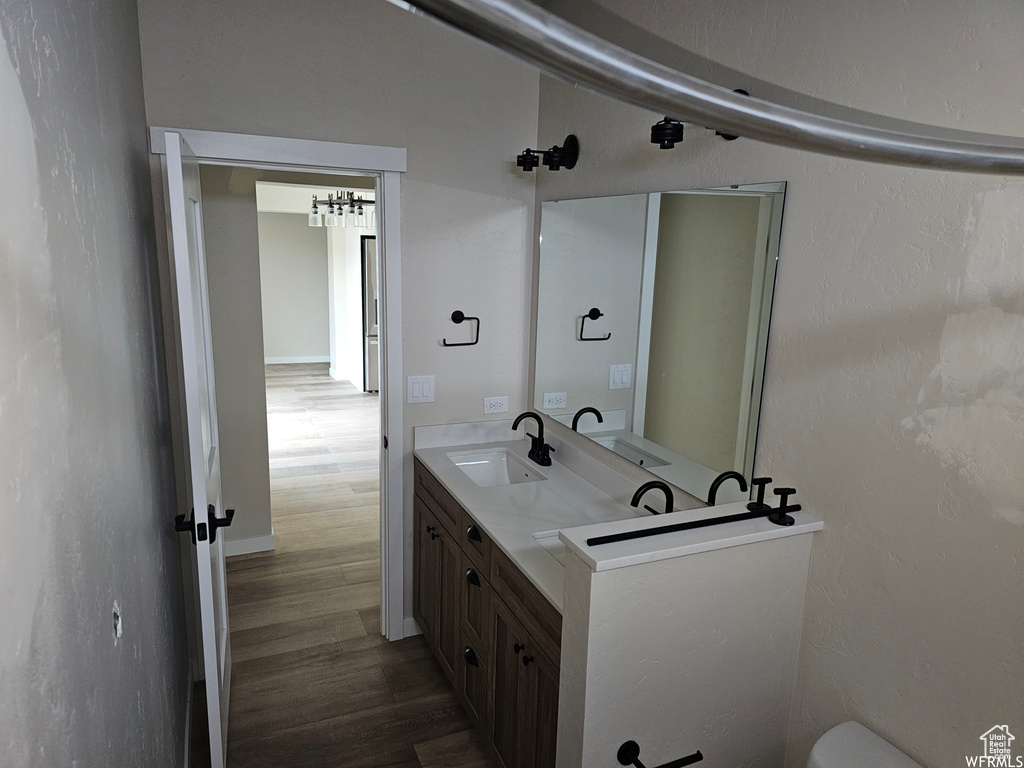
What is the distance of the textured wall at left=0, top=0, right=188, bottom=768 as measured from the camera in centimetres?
73

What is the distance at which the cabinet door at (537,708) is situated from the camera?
1829 millimetres

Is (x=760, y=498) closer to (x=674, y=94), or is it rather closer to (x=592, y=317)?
(x=592, y=317)

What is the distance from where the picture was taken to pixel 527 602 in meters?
1.95

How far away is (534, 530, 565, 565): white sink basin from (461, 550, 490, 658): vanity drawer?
0.87ft

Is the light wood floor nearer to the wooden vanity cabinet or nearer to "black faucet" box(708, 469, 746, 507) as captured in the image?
the wooden vanity cabinet

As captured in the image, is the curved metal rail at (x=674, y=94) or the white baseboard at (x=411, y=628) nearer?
the curved metal rail at (x=674, y=94)

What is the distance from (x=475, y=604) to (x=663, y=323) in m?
1.18

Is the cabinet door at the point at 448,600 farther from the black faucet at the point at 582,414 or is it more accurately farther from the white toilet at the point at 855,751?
the white toilet at the point at 855,751

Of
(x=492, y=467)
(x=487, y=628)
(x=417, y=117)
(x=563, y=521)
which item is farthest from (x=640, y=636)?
(x=417, y=117)

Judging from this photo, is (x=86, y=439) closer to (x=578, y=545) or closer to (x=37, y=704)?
(x=37, y=704)

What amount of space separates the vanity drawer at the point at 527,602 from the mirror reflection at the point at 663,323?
0.60m

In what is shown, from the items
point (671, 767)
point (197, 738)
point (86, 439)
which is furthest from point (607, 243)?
point (197, 738)

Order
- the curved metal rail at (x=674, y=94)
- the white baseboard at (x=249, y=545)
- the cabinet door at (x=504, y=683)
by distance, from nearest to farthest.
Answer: the curved metal rail at (x=674, y=94)
the cabinet door at (x=504, y=683)
the white baseboard at (x=249, y=545)

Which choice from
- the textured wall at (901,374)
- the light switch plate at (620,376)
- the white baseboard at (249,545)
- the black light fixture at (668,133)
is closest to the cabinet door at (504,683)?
the textured wall at (901,374)
